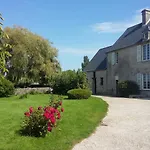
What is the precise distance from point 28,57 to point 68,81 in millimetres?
8464

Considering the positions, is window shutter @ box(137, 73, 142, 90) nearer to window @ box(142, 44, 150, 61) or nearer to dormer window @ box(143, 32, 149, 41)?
window @ box(142, 44, 150, 61)

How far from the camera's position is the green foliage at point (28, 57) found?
2955 centimetres

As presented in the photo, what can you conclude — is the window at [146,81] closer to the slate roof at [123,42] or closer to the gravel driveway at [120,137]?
the slate roof at [123,42]

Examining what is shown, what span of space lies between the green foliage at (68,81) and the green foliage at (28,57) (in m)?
5.63

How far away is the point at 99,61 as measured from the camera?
35.8 m

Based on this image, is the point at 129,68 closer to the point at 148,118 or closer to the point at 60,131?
the point at 148,118

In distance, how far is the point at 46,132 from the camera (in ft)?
23.9

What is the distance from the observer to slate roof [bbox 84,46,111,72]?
34094 mm

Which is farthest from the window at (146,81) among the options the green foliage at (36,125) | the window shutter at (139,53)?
the green foliage at (36,125)

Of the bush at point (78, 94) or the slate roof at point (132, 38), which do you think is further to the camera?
the slate roof at point (132, 38)

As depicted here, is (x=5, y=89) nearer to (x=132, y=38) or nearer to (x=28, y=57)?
(x=28, y=57)

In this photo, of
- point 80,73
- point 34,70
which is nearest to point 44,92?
point 34,70

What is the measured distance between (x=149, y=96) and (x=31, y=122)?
19.5 metres

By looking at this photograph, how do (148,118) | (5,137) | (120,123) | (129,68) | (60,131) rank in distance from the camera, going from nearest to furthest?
(5,137) < (60,131) < (120,123) < (148,118) < (129,68)
